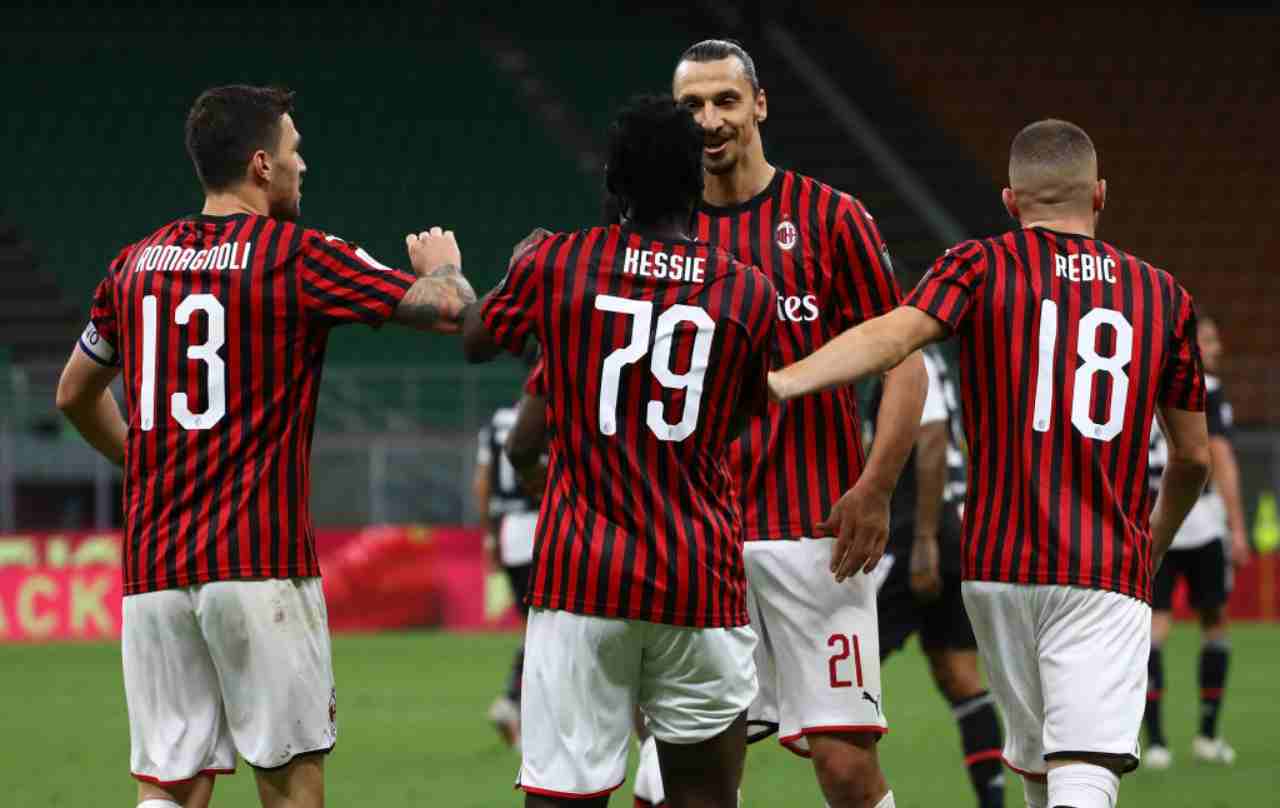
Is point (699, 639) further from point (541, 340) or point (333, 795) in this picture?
point (333, 795)

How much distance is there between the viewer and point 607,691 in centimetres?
429

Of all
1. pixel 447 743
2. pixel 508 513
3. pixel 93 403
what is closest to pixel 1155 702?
pixel 447 743

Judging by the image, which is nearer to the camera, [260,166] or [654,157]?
[654,157]

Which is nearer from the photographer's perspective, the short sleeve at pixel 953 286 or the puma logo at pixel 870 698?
the short sleeve at pixel 953 286

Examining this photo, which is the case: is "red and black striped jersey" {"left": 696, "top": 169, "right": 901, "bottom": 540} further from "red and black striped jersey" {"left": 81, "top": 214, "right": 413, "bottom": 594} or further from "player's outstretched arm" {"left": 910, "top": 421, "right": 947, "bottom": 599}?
"player's outstretched arm" {"left": 910, "top": 421, "right": 947, "bottom": 599}

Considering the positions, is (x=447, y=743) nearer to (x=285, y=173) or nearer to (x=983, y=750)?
(x=983, y=750)

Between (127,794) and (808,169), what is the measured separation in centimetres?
1786

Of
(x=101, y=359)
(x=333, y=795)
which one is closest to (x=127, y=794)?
(x=333, y=795)

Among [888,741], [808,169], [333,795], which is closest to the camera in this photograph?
[333,795]

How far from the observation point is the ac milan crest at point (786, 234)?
206 inches

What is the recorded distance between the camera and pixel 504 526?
36.8 feet

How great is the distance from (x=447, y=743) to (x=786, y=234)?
5.73 m

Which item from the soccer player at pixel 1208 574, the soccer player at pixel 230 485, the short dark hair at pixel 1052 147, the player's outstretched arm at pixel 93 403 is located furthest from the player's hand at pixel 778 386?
the soccer player at pixel 1208 574

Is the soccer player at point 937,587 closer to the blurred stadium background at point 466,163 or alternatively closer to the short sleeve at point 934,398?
the short sleeve at point 934,398
